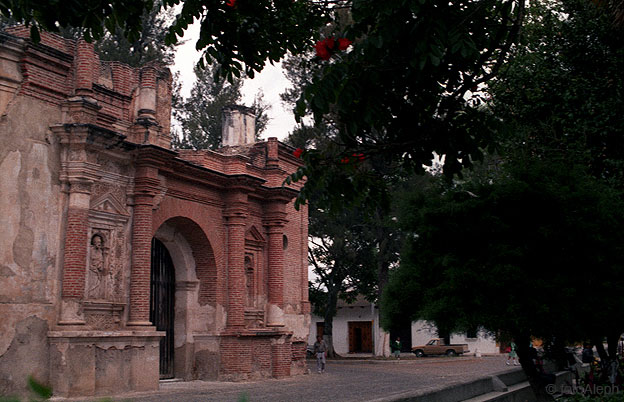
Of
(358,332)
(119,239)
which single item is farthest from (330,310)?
(119,239)

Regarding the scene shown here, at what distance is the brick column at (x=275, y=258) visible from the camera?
808 inches

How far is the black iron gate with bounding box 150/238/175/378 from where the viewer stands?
18.3 m

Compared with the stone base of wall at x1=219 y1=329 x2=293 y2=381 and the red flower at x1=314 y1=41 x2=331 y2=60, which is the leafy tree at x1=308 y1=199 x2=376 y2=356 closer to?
the stone base of wall at x1=219 y1=329 x2=293 y2=381

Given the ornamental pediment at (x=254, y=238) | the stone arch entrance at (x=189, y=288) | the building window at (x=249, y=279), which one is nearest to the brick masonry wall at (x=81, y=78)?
the stone arch entrance at (x=189, y=288)

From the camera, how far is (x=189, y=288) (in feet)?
62.1

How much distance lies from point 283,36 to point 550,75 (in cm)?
875

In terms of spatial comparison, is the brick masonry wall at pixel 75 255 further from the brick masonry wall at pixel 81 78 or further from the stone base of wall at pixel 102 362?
the brick masonry wall at pixel 81 78

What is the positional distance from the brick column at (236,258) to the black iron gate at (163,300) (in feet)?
5.12

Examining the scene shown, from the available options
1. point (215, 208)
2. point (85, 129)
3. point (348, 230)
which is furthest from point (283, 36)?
point (348, 230)

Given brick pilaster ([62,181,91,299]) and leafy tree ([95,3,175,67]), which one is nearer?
brick pilaster ([62,181,91,299])

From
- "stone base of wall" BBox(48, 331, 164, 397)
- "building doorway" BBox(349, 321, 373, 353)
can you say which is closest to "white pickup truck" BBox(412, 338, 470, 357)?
"building doorway" BBox(349, 321, 373, 353)

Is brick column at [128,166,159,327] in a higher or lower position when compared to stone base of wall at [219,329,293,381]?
higher

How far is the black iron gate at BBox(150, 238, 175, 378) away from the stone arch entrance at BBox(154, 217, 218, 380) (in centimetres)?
11

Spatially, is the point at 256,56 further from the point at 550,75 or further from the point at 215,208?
the point at 215,208
